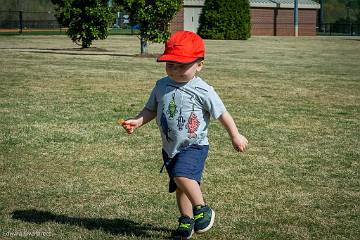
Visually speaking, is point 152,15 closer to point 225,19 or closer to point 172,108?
point 172,108

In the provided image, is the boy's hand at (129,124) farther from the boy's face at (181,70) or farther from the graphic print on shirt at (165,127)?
the boy's face at (181,70)

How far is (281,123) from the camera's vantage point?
906 centimetres

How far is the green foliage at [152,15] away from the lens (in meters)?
24.0

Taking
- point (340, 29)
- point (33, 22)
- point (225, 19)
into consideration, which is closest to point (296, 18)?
point (225, 19)

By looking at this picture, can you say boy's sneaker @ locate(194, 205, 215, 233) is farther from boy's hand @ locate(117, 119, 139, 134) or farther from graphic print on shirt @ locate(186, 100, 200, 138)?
boy's hand @ locate(117, 119, 139, 134)

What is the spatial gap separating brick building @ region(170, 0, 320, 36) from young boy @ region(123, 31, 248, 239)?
2014 inches

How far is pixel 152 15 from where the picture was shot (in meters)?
24.2

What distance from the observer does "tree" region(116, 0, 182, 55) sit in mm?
24047

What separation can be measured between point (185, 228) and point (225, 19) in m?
41.5

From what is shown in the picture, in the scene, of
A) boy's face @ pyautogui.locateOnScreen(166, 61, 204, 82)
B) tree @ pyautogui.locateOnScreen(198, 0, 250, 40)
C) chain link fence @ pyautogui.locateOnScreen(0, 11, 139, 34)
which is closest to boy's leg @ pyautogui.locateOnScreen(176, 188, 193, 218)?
boy's face @ pyautogui.locateOnScreen(166, 61, 204, 82)

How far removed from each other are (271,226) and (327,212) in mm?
647

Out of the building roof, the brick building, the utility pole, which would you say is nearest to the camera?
the building roof

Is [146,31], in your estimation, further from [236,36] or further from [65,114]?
[236,36]

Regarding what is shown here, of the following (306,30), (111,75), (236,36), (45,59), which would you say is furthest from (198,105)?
(306,30)
